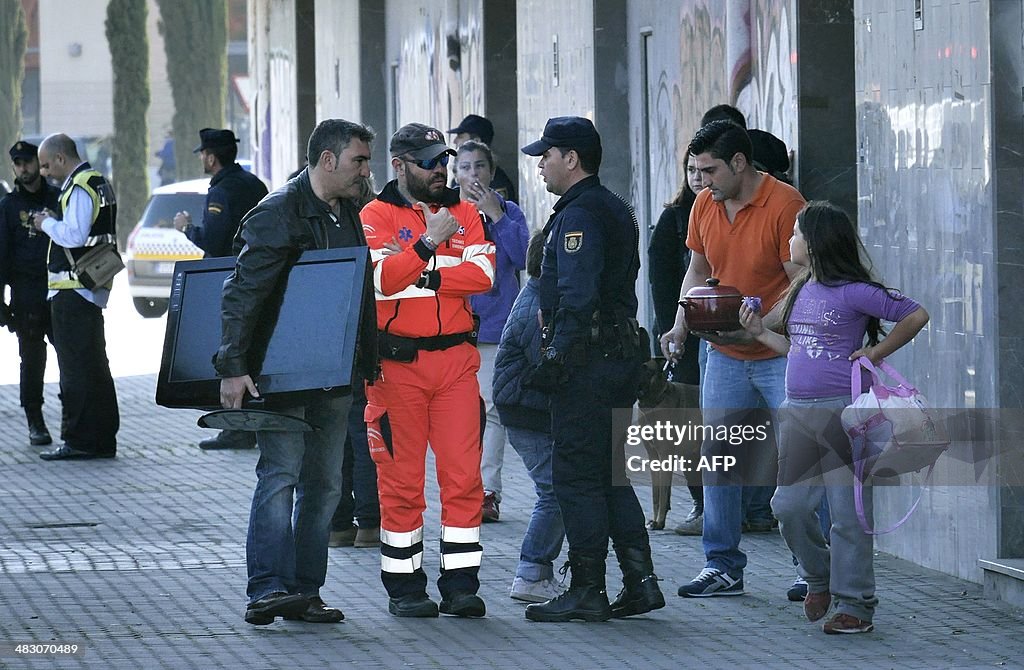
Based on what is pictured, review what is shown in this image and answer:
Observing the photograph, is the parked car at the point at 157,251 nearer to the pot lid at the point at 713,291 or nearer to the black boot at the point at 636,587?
the black boot at the point at 636,587

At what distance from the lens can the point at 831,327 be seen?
7.18 metres

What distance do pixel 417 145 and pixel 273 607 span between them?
184 cm

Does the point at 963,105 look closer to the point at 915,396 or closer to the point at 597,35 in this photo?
the point at 915,396

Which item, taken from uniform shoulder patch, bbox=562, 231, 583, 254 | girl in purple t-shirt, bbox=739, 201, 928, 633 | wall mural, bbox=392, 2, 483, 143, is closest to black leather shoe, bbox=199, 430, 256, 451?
wall mural, bbox=392, 2, 483, 143

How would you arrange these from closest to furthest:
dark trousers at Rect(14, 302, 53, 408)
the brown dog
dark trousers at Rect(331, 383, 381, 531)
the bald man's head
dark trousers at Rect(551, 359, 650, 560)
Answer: dark trousers at Rect(551, 359, 650, 560) < dark trousers at Rect(331, 383, 381, 531) < the brown dog < the bald man's head < dark trousers at Rect(14, 302, 53, 408)

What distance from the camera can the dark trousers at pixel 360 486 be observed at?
9.21 meters

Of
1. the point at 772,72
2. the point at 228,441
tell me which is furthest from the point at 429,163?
the point at 228,441

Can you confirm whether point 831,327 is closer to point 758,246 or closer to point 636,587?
point 758,246

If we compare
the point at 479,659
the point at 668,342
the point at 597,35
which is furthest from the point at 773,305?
the point at 597,35

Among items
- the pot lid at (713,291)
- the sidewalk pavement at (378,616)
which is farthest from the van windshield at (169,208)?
the pot lid at (713,291)

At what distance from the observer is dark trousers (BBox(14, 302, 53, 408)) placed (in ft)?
43.8

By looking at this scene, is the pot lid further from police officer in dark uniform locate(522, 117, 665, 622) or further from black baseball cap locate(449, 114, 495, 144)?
black baseball cap locate(449, 114, 495, 144)

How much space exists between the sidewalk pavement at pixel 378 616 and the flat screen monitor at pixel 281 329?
0.92 m

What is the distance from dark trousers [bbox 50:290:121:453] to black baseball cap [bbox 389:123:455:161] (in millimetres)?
5514
